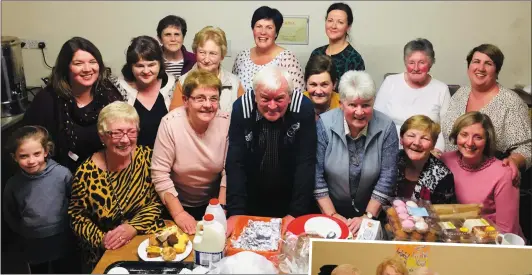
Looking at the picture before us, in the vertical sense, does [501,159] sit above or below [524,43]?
below

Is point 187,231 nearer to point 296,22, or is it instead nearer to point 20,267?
point 20,267

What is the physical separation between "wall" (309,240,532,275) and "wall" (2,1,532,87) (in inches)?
39.3

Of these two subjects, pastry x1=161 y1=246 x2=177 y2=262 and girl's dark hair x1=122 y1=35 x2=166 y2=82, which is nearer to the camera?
pastry x1=161 y1=246 x2=177 y2=262

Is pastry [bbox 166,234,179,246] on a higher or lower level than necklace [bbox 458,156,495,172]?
lower

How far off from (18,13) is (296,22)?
109cm

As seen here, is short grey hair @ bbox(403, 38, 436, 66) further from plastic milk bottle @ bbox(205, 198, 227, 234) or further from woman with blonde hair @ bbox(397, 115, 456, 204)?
plastic milk bottle @ bbox(205, 198, 227, 234)

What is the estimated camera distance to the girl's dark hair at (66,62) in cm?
168

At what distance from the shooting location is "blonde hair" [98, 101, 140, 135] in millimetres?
1595

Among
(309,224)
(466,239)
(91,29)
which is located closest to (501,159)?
(466,239)

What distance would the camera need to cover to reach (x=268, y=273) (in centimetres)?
132

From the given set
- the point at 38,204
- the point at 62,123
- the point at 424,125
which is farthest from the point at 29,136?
the point at 424,125

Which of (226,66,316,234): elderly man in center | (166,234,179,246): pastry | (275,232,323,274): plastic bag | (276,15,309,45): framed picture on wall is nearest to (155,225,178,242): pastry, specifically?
(166,234,179,246): pastry

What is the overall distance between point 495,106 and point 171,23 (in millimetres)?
1324

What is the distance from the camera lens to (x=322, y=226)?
154 centimetres
